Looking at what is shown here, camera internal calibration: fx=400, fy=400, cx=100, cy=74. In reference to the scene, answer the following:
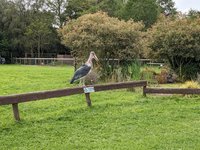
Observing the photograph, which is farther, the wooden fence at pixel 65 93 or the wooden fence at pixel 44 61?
the wooden fence at pixel 44 61

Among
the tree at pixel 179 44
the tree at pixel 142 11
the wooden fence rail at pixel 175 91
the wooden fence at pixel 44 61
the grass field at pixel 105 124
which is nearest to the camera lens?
the grass field at pixel 105 124

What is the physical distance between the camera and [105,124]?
8.12 meters

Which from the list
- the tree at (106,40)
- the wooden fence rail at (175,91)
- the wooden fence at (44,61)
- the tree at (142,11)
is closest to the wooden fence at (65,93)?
the wooden fence rail at (175,91)

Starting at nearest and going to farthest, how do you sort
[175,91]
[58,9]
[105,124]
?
[105,124], [175,91], [58,9]

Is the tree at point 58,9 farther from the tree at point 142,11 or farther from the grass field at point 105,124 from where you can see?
the grass field at point 105,124

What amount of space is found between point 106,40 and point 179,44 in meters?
3.11

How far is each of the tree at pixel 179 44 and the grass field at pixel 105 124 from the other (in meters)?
5.67

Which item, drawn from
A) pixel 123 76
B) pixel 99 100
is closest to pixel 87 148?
pixel 99 100

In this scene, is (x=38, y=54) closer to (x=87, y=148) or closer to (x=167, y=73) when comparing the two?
(x=167, y=73)

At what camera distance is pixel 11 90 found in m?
14.2

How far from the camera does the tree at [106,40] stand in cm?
1692

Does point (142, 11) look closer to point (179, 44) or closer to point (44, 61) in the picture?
point (44, 61)

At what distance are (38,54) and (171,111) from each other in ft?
142

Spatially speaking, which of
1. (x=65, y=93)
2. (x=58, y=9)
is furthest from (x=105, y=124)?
(x=58, y=9)
